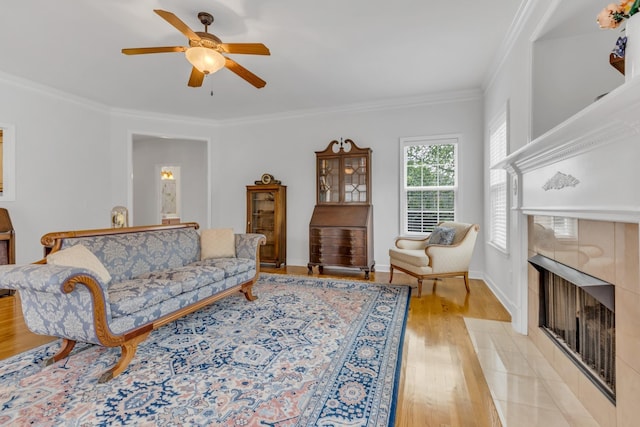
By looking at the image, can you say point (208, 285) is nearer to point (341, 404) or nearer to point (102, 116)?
point (341, 404)

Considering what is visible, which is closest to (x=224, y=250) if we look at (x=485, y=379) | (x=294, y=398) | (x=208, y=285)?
(x=208, y=285)

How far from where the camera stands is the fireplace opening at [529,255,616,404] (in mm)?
1401

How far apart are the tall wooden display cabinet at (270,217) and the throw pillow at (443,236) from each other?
8.24 ft

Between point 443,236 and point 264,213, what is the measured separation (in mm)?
3040

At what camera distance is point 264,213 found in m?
5.47

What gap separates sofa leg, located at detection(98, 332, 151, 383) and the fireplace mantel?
2736 mm

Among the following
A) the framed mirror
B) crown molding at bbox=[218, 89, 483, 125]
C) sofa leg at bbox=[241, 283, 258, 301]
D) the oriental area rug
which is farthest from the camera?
crown molding at bbox=[218, 89, 483, 125]

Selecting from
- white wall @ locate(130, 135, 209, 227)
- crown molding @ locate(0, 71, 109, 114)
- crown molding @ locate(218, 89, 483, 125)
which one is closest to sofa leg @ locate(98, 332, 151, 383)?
crown molding @ locate(0, 71, 109, 114)

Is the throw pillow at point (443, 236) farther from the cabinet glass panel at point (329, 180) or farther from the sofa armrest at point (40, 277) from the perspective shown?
the sofa armrest at point (40, 277)

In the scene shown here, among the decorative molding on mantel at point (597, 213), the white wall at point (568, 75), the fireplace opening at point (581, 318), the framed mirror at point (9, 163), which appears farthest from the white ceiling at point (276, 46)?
the fireplace opening at point (581, 318)

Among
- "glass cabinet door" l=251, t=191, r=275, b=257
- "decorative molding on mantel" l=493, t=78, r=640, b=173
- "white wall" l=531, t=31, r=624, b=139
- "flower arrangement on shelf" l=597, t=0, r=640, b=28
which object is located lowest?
"glass cabinet door" l=251, t=191, r=275, b=257

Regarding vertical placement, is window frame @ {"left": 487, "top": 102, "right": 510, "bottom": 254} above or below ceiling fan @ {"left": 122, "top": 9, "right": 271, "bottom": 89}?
below

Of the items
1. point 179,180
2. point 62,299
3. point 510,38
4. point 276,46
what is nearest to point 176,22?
point 276,46

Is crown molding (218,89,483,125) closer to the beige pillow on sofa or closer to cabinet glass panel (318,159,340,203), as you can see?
cabinet glass panel (318,159,340,203)
